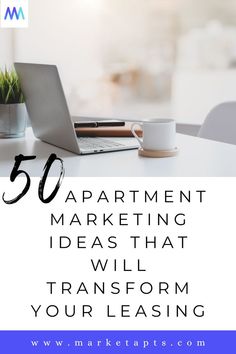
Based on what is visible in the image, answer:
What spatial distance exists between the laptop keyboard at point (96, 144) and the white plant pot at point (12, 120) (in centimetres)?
23

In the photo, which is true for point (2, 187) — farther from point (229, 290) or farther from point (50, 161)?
point (229, 290)

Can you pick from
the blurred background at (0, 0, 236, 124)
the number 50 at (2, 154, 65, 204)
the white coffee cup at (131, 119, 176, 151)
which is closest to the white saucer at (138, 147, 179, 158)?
the white coffee cup at (131, 119, 176, 151)

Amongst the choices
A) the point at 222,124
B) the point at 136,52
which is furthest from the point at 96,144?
the point at 136,52

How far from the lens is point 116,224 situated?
1.19m

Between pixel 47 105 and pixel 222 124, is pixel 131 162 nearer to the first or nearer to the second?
pixel 47 105
